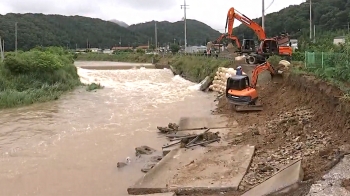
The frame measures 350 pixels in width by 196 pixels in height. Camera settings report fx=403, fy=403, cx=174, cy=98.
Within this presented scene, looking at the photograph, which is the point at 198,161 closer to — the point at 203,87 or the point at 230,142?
the point at 230,142

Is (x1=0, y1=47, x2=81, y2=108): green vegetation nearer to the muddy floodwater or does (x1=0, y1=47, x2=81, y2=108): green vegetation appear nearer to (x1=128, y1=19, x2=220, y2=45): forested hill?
the muddy floodwater

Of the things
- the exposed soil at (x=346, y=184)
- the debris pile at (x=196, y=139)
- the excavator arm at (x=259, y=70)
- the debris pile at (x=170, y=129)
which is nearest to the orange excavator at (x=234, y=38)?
the excavator arm at (x=259, y=70)

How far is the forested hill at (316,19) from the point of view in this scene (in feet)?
150

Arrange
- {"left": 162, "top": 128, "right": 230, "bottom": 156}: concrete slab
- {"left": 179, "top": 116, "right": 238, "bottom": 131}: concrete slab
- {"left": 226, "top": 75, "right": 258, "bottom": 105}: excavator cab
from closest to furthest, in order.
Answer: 1. {"left": 162, "top": 128, "right": 230, "bottom": 156}: concrete slab
2. {"left": 179, "top": 116, "right": 238, "bottom": 131}: concrete slab
3. {"left": 226, "top": 75, "right": 258, "bottom": 105}: excavator cab

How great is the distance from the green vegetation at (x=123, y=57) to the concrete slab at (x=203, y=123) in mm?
47493

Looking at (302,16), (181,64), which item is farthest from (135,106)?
(302,16)

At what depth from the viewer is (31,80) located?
26.8 meters

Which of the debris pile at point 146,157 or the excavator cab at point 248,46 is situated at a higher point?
the excavator cab at point 248,46

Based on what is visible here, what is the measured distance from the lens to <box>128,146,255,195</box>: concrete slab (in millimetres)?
8266

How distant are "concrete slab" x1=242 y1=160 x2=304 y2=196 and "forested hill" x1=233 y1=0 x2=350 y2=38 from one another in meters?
39.0

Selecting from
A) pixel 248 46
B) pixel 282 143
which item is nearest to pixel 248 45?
pixel 248 46

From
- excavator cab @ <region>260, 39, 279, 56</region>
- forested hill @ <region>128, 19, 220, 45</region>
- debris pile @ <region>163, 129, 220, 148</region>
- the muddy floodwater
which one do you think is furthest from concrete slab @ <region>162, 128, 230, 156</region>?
forested hill @ <region>128, 19, 220, 45</region>

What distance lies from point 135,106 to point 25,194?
13062 mm

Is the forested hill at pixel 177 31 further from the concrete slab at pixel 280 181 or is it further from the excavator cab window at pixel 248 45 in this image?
the concrete slab at pixel 280 181
